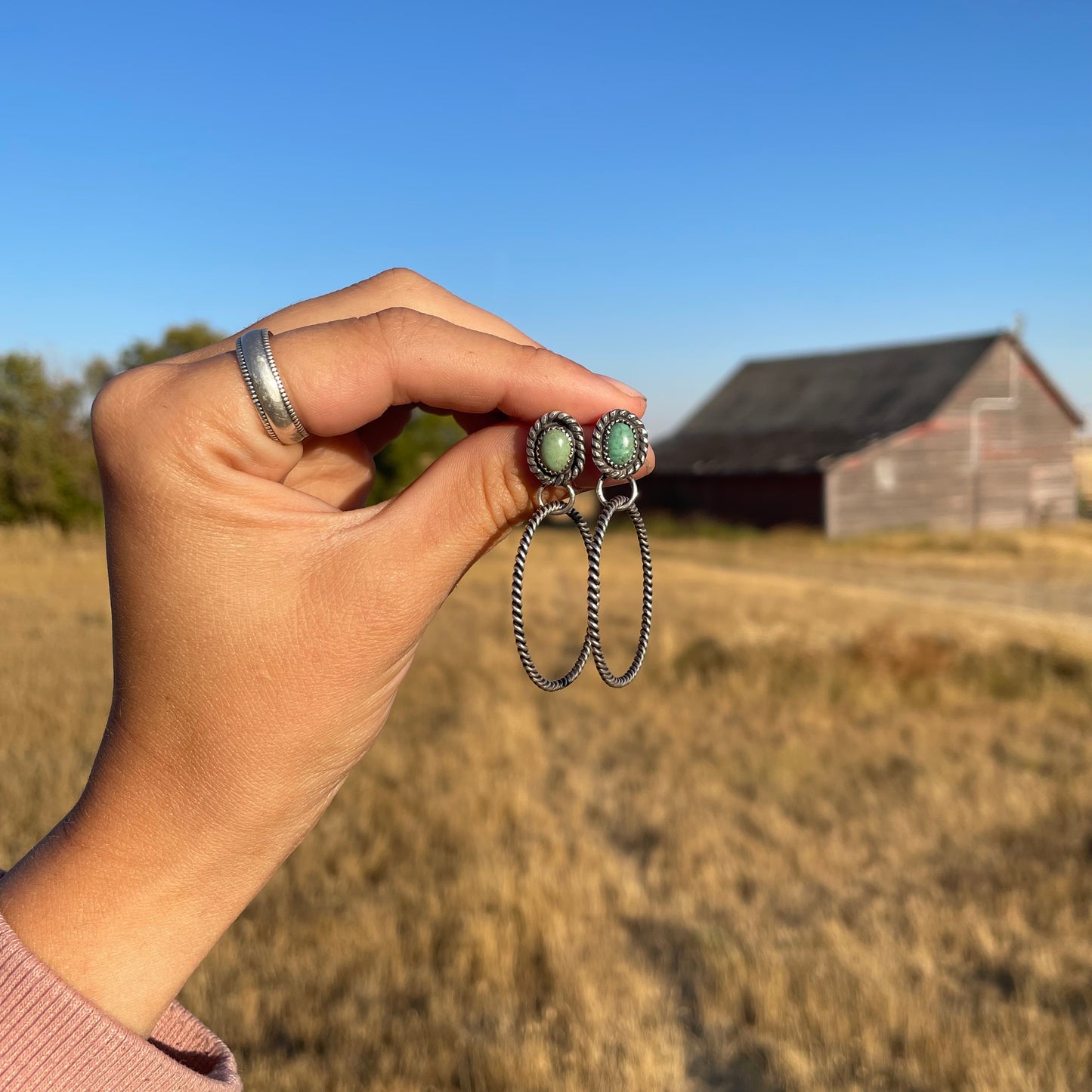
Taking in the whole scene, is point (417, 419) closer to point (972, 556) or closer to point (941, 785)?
point (941, 785)

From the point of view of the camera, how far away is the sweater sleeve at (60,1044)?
1.21 meters

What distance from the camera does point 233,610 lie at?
1462 mm

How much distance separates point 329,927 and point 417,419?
10.2 feet

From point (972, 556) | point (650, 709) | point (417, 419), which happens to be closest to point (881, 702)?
point (650, 709)

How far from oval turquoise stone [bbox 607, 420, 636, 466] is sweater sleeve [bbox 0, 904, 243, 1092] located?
1.07 m

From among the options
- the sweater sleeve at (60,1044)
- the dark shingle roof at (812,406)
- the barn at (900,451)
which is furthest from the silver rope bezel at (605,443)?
the dark shingle roof at (812,406)

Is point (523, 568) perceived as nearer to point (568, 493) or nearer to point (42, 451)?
point (568, 493)

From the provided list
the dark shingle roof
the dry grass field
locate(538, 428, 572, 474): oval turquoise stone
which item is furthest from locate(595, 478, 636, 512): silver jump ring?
the dark shingle roof

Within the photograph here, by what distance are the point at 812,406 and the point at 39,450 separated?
27401mm

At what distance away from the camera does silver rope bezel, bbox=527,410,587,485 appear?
1549 millimetres

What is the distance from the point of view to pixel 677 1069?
3.04m

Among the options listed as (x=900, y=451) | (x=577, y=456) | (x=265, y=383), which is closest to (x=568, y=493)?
(x=577, y=456)

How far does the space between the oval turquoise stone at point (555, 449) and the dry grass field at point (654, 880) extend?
2138mm

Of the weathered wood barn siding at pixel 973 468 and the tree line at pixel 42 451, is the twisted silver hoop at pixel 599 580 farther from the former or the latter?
the weathered wood barn siding at pixel 973 468
